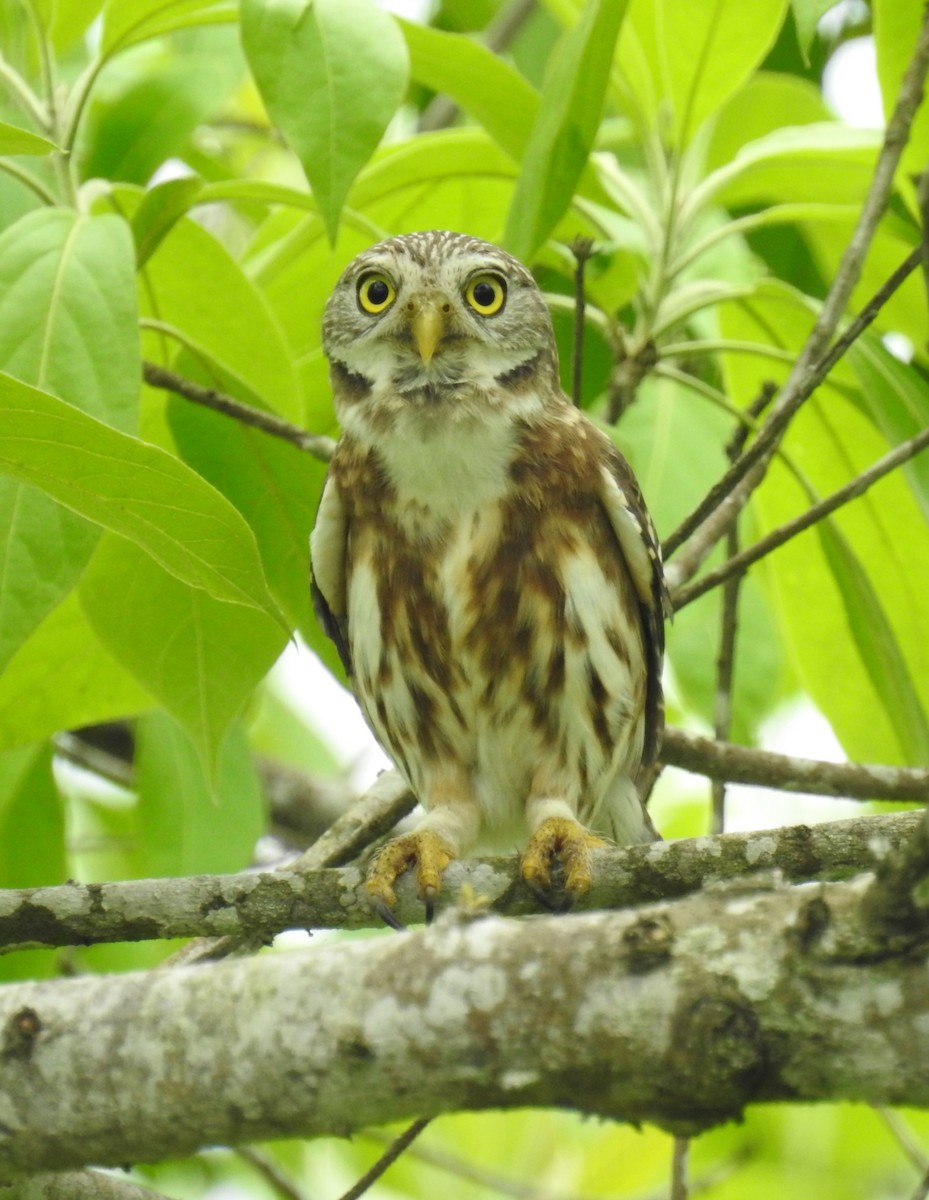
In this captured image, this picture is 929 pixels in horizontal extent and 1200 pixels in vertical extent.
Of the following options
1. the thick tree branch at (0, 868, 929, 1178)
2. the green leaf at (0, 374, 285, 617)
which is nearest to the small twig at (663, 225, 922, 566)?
the green leaf at (0, 374, 285, 617)

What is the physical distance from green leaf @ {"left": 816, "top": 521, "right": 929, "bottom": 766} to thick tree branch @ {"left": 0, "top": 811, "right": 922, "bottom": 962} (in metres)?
1.05

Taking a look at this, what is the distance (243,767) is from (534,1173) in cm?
231

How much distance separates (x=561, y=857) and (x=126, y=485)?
130 centimetres

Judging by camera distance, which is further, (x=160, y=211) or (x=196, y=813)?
(x=196, y=813)

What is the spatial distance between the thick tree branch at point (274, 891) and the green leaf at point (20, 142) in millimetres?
1278

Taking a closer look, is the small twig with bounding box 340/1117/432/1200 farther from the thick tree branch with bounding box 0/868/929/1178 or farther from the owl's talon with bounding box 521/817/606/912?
the thick tree branch with bounding box 0/868/929/1178

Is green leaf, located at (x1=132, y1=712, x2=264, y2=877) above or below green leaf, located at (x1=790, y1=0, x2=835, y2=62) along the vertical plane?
below

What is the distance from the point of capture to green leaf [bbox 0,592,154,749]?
12.1ft

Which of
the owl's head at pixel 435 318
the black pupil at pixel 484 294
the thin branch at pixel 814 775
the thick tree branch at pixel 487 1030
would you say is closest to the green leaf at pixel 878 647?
the thin branch at pixel 814 775

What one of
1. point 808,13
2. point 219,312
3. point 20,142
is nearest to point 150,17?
point 219,312

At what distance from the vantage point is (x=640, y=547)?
12.2ft

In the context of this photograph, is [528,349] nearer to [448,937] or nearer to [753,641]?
[753,641]

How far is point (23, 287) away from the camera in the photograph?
9.87 ft

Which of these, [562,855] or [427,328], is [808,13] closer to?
[427,328]
